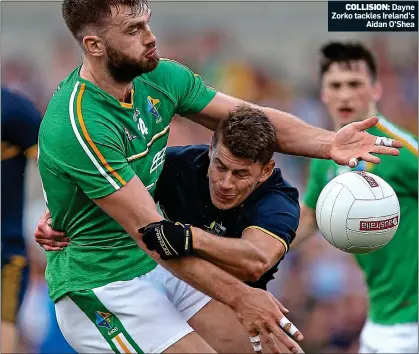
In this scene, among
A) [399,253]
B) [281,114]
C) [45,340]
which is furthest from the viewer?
A: [45,340]

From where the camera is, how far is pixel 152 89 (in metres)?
4.34

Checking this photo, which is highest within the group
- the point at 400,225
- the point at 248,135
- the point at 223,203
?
the point at 248,135

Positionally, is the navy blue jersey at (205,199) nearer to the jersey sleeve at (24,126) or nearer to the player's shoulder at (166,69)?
the player's shoulder at (166,69)

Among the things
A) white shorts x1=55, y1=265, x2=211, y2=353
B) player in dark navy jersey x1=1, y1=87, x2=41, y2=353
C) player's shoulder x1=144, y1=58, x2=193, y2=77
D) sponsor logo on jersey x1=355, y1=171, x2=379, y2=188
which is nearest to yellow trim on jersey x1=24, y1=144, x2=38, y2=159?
player in dark navy jersey x1=1, y1=87, x2=41, y2=353

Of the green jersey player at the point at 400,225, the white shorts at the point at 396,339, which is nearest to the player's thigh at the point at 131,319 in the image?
the green jersey player at the point at 400,225

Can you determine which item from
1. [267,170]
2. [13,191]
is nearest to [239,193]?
[267,170]

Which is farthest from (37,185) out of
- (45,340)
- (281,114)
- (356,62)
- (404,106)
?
(281,114)

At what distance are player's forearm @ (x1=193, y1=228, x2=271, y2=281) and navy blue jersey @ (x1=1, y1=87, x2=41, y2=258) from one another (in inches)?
91.5

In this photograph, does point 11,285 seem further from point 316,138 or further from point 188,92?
point 316,138

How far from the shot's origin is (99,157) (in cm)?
388

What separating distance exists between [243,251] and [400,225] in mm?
2974

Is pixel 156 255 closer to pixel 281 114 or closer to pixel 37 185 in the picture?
pixel 281 114

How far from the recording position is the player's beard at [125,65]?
4.08 meters

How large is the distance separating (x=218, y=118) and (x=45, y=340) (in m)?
4.05
